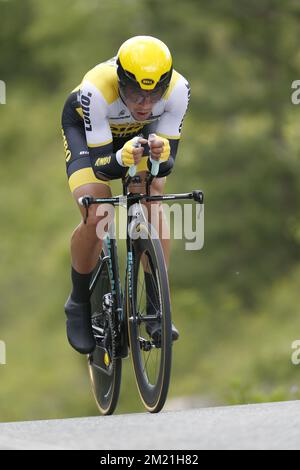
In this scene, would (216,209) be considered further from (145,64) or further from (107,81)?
(145,64)

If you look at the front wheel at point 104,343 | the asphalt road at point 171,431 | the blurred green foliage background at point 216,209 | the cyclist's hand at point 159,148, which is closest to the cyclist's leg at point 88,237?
the front wheel at point 104,343

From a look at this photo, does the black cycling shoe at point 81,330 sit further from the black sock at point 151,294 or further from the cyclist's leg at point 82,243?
the black sock at point 151,294

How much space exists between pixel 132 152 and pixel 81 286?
4.11ft

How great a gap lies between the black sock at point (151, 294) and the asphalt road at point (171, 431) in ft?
1.83

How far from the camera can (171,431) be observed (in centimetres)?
497

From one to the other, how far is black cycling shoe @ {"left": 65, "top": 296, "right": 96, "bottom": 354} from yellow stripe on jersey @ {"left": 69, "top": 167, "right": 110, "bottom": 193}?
2.63 feet

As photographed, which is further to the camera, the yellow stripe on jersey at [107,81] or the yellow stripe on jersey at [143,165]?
the yellow stripe on jersey at [143,165]

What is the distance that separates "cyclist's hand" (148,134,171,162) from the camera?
5.70 meters

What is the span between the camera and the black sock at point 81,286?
262 inches

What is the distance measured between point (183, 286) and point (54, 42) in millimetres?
7762

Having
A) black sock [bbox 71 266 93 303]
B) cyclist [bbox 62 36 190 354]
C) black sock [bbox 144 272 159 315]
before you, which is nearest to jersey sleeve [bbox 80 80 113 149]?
cyclist [bbox 62 36 190 354]

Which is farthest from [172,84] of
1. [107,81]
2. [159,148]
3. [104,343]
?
[104,343]
